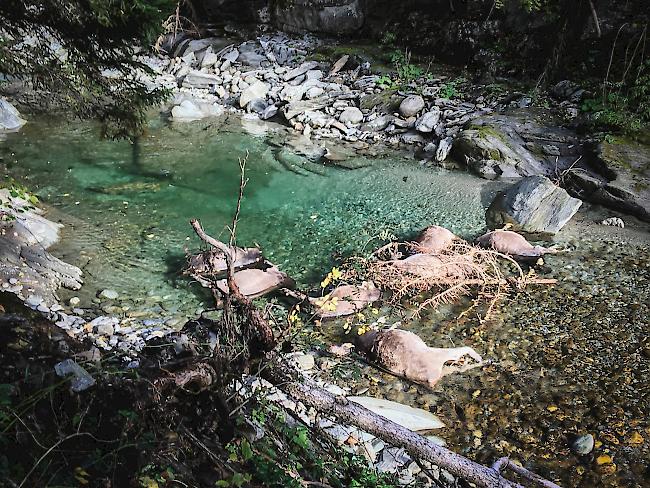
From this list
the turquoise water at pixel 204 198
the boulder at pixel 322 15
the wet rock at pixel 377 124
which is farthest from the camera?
the boulder at pixel 322 15

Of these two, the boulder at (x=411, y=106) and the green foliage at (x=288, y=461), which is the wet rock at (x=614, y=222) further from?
the green foliage at (x=288, y=461)

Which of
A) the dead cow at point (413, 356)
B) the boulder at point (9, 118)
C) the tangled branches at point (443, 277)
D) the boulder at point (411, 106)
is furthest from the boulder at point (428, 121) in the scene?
the boulder at point (9, 118)

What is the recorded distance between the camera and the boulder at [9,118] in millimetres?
9320

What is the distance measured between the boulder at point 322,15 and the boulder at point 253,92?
146 inches

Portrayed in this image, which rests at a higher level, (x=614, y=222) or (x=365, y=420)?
(x=365, y=420)

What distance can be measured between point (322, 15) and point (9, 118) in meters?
8.44

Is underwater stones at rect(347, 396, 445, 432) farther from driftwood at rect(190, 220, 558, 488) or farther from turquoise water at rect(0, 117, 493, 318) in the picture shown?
turquoise water at rect(0, 117, 493, 318)

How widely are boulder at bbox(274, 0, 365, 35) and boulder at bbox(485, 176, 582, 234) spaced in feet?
30.2

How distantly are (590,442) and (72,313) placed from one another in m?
4.15

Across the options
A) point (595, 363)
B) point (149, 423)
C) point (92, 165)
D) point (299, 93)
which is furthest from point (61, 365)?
point (299, 93)

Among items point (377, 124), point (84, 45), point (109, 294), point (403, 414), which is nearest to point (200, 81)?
point (377, 124)

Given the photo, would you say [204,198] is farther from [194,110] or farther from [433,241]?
[194,110]

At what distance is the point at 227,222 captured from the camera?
664cm

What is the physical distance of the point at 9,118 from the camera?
371 inches
